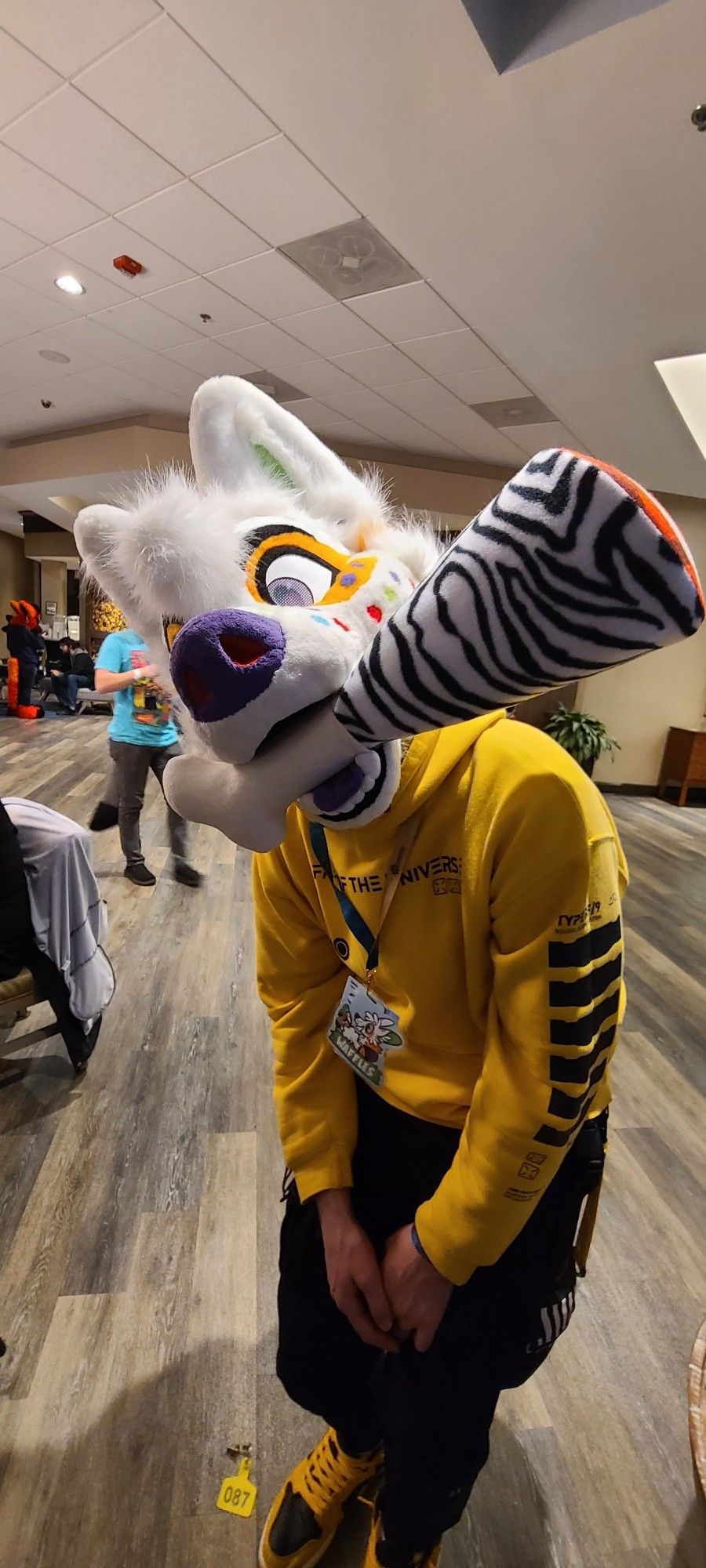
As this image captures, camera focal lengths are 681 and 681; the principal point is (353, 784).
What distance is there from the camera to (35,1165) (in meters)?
1.61

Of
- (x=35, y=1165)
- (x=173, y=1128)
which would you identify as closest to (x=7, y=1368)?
(x=35, y=1165)

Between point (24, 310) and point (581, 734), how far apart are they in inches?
215

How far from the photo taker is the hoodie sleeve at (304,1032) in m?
0.75

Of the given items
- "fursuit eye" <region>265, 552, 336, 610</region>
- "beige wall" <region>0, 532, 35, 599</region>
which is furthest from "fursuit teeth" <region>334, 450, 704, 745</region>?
"beige wall" <region>0, 532, 35, 599</region>

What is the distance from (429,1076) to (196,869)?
9.43ft

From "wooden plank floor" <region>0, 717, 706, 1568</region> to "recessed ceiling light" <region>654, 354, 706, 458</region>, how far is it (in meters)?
3.30

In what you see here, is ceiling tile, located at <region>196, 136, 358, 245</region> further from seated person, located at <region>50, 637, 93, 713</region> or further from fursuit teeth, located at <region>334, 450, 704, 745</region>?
seated person, located at <region>50, 637, 93, 713</region>

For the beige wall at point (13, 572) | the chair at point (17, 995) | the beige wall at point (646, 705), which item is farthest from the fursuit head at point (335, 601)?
the beige wall at point (13, 572)

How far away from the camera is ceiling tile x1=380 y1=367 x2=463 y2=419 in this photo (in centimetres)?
444

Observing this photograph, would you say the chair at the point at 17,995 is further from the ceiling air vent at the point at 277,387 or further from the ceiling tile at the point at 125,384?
the ceiling tile at the point at 125,384

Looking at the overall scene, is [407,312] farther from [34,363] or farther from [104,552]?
[104,552]

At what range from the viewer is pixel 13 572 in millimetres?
12945

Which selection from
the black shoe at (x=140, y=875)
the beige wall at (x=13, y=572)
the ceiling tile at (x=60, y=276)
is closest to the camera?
the black shoe at (x=140, y=875)

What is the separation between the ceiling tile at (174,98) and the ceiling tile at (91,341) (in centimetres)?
190
